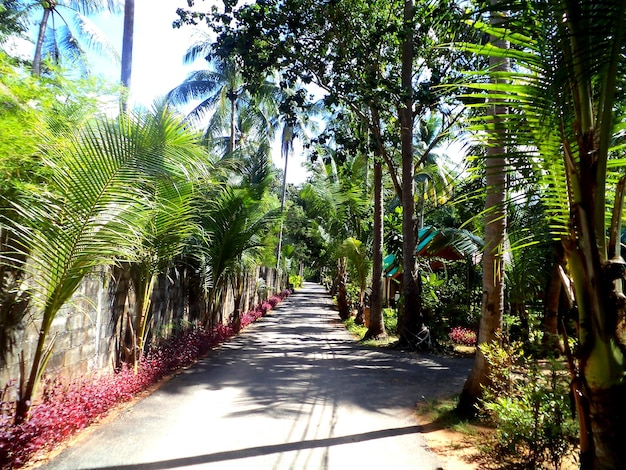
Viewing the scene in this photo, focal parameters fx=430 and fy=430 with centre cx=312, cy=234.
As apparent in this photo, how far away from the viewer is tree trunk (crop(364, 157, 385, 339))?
12.3 m

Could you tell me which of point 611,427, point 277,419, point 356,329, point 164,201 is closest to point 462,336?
point 356,329

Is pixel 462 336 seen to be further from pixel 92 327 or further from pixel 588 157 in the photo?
pixel 588 157

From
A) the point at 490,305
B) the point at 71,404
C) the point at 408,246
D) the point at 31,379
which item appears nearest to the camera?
the point at 31,379

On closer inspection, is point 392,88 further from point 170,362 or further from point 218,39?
point 170,362

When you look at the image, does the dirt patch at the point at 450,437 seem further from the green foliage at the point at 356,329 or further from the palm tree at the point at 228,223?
the green foliage at the point at 356,329

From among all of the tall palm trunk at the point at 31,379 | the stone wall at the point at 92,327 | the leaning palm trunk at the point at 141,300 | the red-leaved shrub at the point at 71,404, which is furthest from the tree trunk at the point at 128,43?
the tall palm trunk at the point at 31,379

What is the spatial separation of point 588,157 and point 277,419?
165 inches

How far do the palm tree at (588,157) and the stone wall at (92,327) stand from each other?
4127 mm

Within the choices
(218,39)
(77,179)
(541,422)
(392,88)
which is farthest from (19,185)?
(392,88)

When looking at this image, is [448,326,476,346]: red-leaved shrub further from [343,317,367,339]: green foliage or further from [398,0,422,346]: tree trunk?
[343,317,367,339]: green foliage

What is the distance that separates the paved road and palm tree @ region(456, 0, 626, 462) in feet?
6.97

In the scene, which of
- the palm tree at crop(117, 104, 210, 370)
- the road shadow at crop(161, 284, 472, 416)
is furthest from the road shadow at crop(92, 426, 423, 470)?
the palm tree at crop(117, 104, 210, 370)

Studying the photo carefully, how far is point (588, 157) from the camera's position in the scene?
7.49 feet

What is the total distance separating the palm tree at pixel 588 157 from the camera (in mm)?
2100
